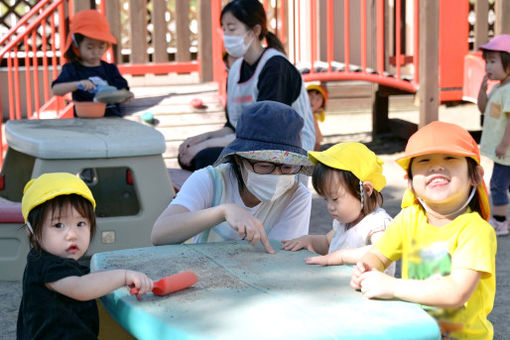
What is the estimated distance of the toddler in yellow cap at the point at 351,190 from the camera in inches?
95.9

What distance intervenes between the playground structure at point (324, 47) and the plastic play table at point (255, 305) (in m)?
4.97

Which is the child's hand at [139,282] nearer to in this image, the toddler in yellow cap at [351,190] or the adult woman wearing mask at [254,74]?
the toddler in yellow cap at [351,190]

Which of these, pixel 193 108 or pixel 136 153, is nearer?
pixel 136 153

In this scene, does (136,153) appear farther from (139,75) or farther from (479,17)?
(479,17)

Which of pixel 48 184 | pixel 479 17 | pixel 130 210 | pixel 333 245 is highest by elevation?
pixel 479 17

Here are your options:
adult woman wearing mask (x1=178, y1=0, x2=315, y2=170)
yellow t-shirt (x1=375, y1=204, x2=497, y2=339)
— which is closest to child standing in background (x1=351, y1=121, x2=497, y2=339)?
yellow t-shirt (x1=375, y1=204, x2=497, y2=339)

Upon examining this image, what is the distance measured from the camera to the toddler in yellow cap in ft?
7.99

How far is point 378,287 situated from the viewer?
190 centimetres

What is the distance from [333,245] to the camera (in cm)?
257

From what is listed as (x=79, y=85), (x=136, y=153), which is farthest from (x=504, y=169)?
(x=79, y=85)

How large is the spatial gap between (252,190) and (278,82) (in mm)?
1314

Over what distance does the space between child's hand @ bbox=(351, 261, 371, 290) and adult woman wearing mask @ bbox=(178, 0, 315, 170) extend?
1.88m

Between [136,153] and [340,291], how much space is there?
2553 mm

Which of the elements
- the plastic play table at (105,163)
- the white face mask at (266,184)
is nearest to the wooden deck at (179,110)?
the plastic play table at (105,163)
